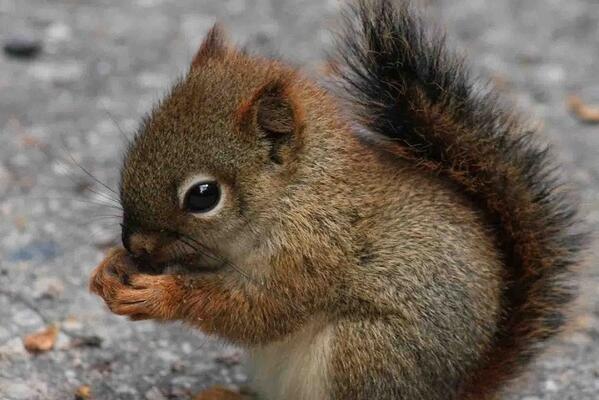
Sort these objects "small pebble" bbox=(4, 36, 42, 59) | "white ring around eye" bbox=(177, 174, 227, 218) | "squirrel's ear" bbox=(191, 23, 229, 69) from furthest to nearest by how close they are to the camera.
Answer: "small pebble" bbox=(4, 36, 42, 59), "squirrel's ear" bbox=(191, 23, 229, 69), "white ring around eye" bbox=(177, 174, 227, 218)

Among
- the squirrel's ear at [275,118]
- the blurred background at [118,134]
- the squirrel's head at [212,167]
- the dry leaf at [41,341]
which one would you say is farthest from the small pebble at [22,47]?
the squirrel's ear at [275,118]

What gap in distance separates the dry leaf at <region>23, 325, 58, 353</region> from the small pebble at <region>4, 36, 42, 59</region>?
5.06 ft

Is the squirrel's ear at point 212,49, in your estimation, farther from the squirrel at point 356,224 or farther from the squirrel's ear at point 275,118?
the squirrel's ear at point 275,118

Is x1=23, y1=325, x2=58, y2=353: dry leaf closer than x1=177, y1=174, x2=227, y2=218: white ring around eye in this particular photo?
No

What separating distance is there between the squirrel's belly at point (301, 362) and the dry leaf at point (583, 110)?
6.76 feet

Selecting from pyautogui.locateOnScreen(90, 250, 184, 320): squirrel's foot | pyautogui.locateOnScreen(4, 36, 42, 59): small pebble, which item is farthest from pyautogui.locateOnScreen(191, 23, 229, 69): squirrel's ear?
pyautogui.locateOnScreen(4, 36, 42, 59): small pebble

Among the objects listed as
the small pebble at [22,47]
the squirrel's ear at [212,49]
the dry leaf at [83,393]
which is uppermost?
the squirrel's ear at [212,49]

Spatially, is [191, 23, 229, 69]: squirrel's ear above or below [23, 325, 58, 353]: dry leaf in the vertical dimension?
above

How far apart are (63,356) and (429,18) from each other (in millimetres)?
1069

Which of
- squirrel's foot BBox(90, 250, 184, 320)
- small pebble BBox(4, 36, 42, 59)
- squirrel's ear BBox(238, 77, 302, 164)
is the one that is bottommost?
squirrel's foot BBox(90, 250, 184, 320)

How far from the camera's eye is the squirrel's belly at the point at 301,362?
190cm

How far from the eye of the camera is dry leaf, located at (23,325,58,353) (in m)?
2.33

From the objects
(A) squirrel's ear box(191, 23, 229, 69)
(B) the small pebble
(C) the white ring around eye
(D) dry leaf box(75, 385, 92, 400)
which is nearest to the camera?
(C) the white ring around eye

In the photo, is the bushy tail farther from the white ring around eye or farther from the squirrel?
the white ring around eye
